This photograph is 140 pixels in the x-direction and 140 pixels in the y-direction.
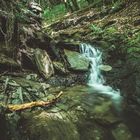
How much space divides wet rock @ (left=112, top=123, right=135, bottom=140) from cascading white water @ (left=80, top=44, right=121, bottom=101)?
5.19 ft

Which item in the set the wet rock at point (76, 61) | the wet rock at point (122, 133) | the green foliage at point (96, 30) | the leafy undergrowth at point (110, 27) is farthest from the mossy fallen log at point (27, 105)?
the green foliage at point (96, 30)

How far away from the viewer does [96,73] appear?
9711 millimetres

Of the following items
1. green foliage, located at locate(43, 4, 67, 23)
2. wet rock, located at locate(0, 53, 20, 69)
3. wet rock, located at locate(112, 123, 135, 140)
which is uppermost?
green foliage, located at locate(43, 4, 67, 23)

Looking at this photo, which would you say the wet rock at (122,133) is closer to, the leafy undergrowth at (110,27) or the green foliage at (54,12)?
the leafy undergrowth at (110,27)

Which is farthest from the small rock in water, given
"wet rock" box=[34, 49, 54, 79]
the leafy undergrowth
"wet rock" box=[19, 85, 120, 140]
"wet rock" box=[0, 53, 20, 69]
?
"wet rock" box=[0, 53, 20, 69]

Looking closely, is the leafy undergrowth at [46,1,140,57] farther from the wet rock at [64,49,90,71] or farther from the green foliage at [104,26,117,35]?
the wet rock at [64,49,90,71]

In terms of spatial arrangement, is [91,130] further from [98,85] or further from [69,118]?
[98,85]

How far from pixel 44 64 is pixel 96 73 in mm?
1652

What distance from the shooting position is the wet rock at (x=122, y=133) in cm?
619

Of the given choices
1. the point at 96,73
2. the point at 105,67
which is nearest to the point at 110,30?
the point at 105,67

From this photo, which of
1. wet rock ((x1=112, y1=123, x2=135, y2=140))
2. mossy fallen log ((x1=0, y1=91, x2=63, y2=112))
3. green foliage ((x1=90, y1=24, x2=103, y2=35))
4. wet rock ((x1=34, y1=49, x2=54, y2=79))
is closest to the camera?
mossy fallen log ((x1=0, y1=91, x2=63, y2=112))

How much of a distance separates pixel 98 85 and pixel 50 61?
163 cm

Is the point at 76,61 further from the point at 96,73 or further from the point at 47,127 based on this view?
the point at 47,127

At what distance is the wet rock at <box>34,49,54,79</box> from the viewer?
9.08 m
